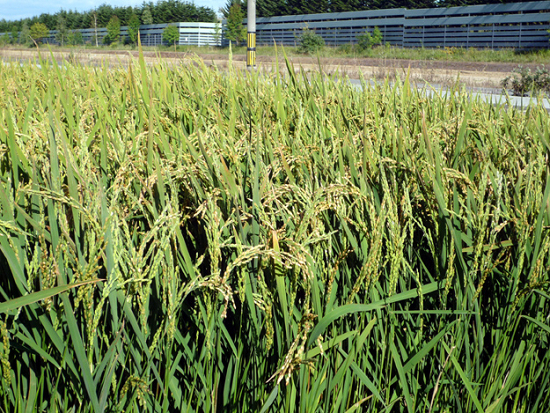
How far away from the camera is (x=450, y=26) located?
40438mm

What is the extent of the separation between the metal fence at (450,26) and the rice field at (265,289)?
99.8 ft

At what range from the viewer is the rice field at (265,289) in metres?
1.02

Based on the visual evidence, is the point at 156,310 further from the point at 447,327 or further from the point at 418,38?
the point at 418,38

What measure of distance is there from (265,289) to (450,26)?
45009 millimetres

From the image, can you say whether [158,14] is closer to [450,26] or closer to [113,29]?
[113,29]

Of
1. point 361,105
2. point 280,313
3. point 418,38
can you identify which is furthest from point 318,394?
point 418,38

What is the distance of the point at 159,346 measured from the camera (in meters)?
1.11

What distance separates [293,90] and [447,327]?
182cm

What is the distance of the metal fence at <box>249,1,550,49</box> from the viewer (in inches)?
1393

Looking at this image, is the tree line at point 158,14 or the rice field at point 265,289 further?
the tree line at point 158,14

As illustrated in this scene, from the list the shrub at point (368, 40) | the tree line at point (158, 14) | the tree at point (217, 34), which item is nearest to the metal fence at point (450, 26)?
the shrub at point (368, 40)

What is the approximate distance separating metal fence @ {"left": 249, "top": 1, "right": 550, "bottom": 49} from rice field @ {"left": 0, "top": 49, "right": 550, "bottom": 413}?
30412mm

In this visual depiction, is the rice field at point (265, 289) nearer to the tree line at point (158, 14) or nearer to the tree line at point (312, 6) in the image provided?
the tree line at point (312, 6)

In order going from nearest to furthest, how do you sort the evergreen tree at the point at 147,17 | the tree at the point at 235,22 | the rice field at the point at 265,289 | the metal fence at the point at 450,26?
1. the rice field at the point at 265,289
2. the metal fence at the point at 450,26
3. the tree at the point at 235,22
4. the evergreen tree at the point at 147,17
